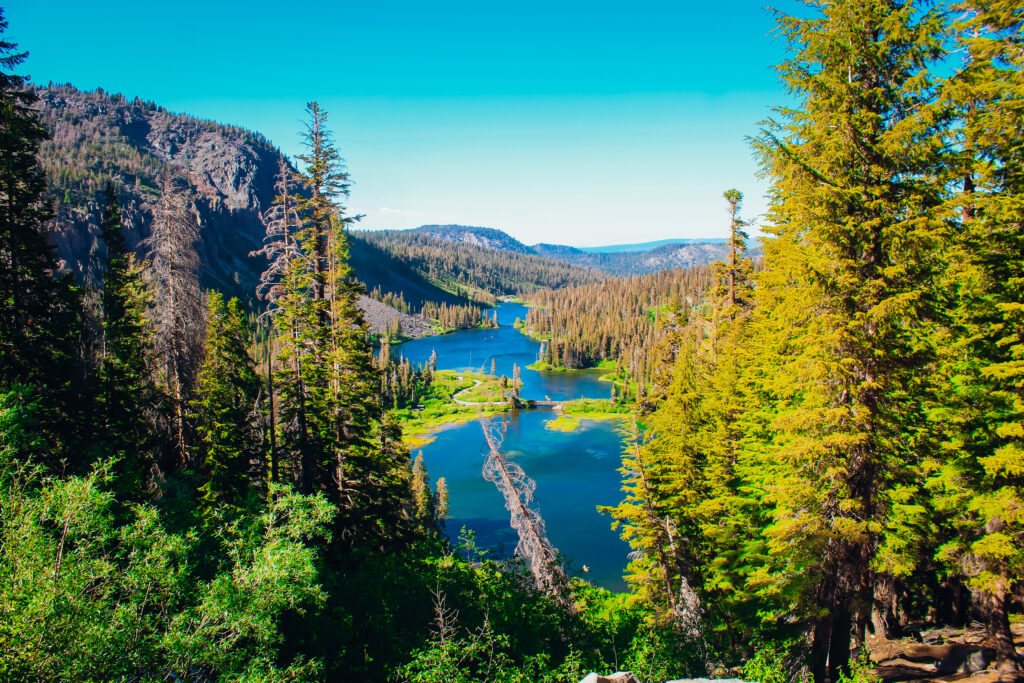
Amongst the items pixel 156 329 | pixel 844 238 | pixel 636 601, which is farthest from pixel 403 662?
pixel 156 329

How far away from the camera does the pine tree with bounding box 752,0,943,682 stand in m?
9.73

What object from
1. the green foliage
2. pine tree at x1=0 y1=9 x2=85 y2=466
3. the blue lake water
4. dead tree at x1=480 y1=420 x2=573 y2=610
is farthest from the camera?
the blue lake water

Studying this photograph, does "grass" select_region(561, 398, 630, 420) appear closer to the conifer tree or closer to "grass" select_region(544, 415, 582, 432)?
"grass" select_region(544, 415, 582, 432)

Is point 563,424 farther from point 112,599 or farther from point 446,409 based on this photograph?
point 112,599

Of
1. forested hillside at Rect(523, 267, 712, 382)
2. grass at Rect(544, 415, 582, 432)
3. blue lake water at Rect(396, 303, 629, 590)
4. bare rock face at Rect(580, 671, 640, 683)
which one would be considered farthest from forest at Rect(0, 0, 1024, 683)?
forested hillside at Rect(523, 267, 712, 382)

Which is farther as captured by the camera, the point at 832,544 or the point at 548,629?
the point at 548,629

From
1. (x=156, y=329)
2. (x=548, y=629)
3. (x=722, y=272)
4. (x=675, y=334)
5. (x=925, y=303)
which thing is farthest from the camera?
(x=675, y=334)

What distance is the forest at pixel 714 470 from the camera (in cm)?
815

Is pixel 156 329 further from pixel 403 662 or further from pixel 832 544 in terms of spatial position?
pixel 832 544

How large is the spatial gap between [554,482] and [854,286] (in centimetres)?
4654

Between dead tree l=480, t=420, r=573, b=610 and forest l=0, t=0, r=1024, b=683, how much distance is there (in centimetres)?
15

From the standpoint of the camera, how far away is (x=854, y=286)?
9.98 metres

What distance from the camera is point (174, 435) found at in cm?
2209

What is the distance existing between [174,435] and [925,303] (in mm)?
27230
